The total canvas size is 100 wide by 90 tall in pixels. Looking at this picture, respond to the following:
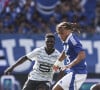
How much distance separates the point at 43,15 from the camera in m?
17.2

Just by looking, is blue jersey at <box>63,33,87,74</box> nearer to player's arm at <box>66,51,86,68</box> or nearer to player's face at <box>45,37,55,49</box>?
player's arm at <box>66,51,86,68</box>

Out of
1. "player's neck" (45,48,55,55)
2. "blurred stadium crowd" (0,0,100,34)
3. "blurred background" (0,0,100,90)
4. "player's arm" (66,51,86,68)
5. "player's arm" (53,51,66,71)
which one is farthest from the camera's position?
"blurred stadium crowd" (0,0,100,34)

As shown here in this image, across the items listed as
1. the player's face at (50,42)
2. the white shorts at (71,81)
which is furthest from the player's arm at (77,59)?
the player's face at (50,42)

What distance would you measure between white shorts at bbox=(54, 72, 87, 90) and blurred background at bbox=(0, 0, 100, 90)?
3.94 metres

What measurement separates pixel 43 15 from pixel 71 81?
7231 millimetres

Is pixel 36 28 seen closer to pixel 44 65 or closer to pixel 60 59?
pixel 44 65

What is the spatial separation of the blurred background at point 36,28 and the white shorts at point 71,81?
3942 millimetres

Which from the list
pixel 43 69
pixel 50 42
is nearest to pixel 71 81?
pixel 50 42

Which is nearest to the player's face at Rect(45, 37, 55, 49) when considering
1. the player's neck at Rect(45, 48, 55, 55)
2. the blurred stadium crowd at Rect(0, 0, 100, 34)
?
the player's neck at Rect(45, 48, 55, 55)

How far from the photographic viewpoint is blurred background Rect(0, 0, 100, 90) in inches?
607

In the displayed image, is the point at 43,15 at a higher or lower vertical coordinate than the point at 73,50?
higher

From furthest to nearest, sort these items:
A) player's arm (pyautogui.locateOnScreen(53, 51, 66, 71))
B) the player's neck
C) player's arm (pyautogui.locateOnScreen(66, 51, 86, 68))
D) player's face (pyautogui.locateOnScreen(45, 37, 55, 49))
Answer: the player's neck < player's face (pyautogui.locateOnScreen(45, 37, 55, 49)) < player's arm (pyautogui.locateOnScreen(53, 51, 66, 71)) < player's arm (pyautogui.locateOnScreen(66, 51, 86, 68))

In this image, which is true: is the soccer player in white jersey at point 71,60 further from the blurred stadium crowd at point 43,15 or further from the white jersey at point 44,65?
the blurred stadium crowd at point 43,15

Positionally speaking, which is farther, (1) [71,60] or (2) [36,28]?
(2) [36,28]
